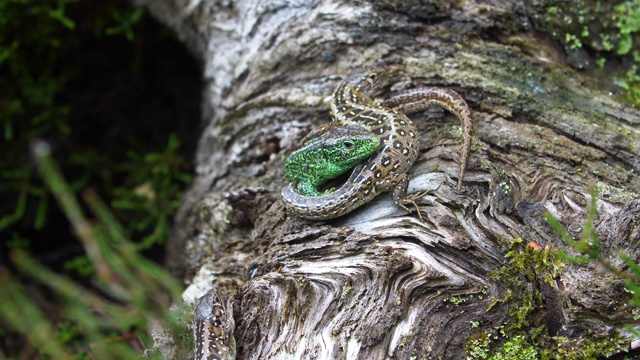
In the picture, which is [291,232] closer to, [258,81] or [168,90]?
[258,81]

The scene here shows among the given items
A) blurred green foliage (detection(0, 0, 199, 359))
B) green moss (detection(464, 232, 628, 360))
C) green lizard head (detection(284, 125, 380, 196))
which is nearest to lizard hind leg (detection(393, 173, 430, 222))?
green lizard head (detection(284, 125, 380, 196))

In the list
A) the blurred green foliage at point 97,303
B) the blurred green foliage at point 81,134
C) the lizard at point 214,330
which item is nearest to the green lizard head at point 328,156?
the lizard at point 214,330

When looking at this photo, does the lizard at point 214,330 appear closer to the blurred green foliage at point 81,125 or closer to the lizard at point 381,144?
the lizard at point 381,144

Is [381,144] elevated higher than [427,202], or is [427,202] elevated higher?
[381,144]

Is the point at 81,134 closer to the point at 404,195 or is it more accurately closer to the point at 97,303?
the point at 97,303

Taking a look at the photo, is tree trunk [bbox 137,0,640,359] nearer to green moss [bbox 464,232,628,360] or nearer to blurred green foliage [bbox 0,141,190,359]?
green moss [bbox 464,232,628,360]

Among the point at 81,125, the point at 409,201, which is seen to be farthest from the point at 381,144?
the point at 81,125
